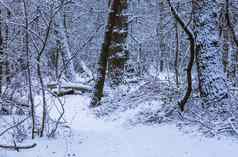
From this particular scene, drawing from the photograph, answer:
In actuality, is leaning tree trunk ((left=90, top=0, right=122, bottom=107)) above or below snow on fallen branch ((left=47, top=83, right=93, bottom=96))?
above

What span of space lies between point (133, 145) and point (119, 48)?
6504 mm

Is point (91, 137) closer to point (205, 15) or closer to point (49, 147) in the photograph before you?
point (49, 147)

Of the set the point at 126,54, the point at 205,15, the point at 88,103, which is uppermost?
the point at 205,15

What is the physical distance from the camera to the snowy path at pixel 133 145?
7.99m

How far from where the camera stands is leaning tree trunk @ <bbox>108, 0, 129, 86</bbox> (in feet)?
48.8

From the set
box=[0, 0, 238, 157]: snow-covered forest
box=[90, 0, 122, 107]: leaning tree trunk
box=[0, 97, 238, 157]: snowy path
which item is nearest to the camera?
box=[0, 97, 238, 157]: snowy path

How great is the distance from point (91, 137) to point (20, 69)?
2087 mm

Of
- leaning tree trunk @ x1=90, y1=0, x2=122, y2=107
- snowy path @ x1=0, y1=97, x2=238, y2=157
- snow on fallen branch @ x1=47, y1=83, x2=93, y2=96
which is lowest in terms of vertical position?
snow on fallen branch @ x1=47, y1=83, x2=93, y2=96

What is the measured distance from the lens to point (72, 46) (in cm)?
2994

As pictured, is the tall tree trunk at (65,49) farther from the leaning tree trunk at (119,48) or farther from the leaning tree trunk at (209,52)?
the leaning tree trunk at (209,52)

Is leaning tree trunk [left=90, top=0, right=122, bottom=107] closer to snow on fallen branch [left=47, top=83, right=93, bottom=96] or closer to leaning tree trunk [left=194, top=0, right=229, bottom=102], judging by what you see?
snow on fallen branch [left=47, top=83, right=93, bottom=96]

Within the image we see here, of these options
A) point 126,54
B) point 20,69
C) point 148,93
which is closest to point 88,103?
point 126,54

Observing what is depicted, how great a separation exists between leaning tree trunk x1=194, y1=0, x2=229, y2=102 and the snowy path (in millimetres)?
1324

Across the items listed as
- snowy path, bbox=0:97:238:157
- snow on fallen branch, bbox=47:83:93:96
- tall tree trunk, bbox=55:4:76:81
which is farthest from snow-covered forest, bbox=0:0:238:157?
tall tree trunk, bbox=55:4:76:81
